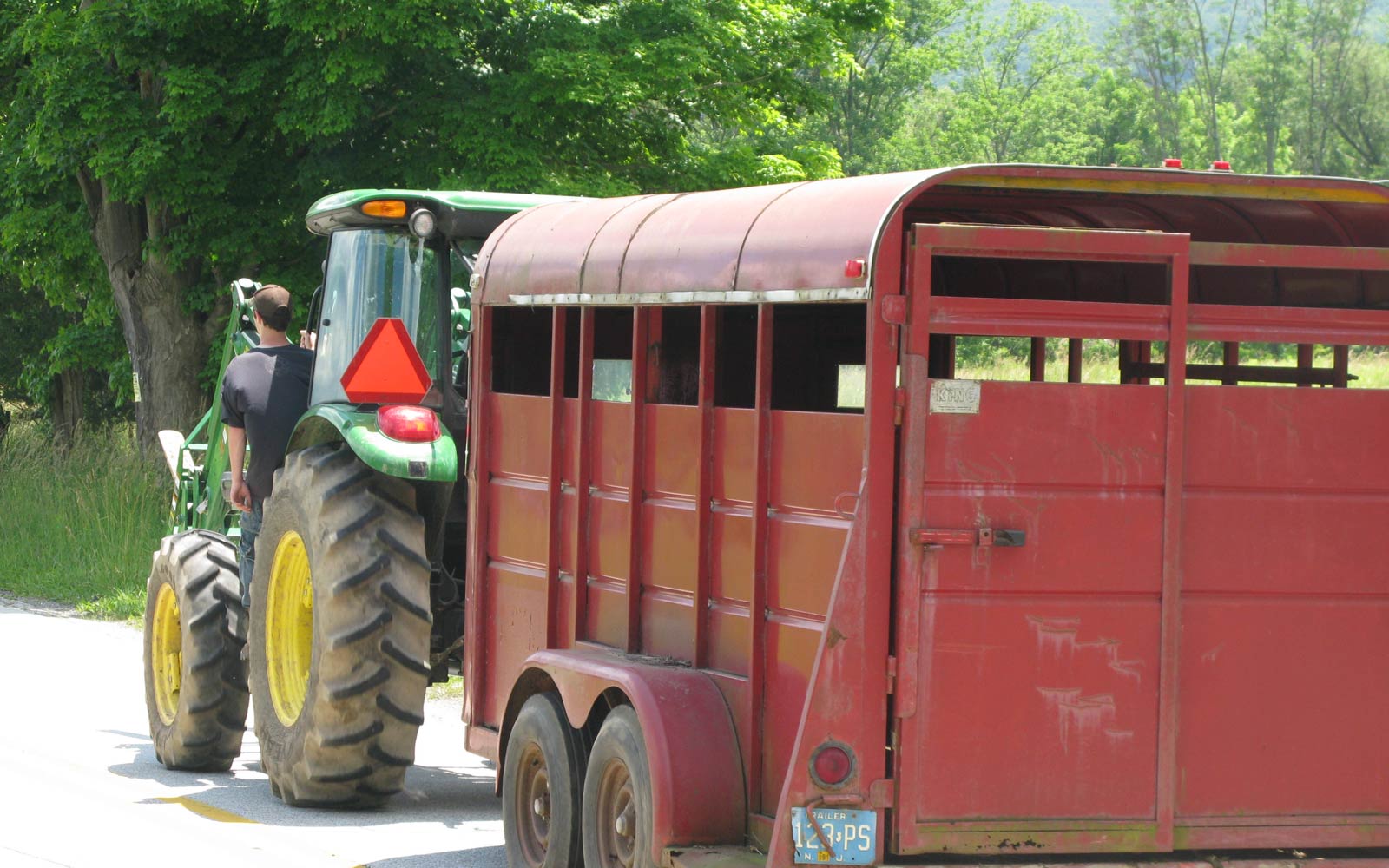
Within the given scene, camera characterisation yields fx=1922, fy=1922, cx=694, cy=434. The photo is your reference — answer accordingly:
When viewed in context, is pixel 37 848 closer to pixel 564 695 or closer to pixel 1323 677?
pixel 564 695

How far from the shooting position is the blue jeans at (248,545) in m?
8.91

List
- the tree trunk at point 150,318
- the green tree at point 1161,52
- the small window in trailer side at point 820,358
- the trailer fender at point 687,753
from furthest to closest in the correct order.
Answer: the green tree at point 1161,52, the tree trunk at point 150,318, the small window in trailer side at point 820,358, the trailer fender at point 687,753

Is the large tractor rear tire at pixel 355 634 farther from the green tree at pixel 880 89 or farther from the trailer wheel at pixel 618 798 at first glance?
the green tree at pixel 880 89

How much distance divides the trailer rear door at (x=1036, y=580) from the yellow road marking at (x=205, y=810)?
3.87 meters

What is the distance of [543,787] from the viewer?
650 cm

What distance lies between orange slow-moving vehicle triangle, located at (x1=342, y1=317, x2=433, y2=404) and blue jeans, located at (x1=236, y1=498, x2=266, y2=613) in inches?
46.8

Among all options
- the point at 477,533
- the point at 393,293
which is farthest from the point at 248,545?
the point at 477,533

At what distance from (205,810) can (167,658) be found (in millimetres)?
1539

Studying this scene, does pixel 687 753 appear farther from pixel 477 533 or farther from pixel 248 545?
pixel 248 545

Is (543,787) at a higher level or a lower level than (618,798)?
lower

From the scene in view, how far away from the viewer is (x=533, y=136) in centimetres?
1995

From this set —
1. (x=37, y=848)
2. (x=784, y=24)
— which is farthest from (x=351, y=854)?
(x=784, y=24)

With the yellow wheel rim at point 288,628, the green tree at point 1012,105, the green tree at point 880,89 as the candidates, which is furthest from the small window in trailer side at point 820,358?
the green tree at point 1012,105

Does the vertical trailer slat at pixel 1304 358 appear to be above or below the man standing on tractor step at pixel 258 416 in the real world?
above
